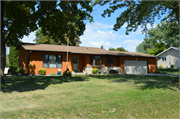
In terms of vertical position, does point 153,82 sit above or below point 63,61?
below

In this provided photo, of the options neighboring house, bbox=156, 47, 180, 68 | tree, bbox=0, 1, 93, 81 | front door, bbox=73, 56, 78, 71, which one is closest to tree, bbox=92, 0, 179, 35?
tree, bbox=0, 1, 93, 81

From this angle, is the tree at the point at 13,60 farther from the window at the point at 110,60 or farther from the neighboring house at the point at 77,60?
the window at the point at 110,60

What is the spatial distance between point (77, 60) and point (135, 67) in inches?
413

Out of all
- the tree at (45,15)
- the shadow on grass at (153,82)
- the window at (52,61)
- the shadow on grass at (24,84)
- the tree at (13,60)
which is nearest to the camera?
the shadow on grass at (24,84)

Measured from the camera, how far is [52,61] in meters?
20.4

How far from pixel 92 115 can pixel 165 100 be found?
148 inches

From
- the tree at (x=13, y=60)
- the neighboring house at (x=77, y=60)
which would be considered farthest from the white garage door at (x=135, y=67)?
the tree at (x=13, y=60)

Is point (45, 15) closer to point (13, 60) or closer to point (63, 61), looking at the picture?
point (63, 61)

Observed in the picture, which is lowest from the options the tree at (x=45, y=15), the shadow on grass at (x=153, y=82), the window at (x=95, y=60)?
the shadow on grass at (x=153, y=82)

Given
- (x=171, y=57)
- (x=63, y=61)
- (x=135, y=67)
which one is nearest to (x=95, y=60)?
(x=63, y=61)

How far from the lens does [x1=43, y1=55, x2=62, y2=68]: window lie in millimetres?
19875

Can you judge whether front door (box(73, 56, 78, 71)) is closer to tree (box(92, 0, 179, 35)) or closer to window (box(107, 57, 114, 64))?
window (box(107, 57, 114, 64))

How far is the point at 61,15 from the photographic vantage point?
12305 mm

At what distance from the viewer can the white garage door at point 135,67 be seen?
24.9 metres
